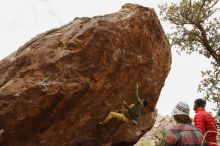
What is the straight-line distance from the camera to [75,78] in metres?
14.3

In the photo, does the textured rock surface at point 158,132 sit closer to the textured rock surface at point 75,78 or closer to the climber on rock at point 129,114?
the climber on rock at point 129,114

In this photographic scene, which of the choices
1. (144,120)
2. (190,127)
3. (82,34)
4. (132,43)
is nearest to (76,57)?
(82,34)

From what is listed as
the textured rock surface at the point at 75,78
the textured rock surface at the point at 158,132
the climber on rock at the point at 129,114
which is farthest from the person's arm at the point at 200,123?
the textured rock surface at the point at 158,132

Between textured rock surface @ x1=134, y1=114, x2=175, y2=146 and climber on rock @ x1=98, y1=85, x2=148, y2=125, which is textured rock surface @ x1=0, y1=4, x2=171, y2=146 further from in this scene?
textured rock surface @ x1=134, y1=114, x2=175, y2=146

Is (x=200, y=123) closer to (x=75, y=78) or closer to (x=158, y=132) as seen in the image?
(x=75, y=78)

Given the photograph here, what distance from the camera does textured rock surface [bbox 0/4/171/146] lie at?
1391 centimetres

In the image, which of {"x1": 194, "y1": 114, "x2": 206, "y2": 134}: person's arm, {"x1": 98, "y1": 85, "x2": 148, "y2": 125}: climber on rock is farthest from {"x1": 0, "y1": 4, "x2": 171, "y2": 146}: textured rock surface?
{"x1": 194, "y1": 114, "x2": 206, "y2": 134}: person's arm

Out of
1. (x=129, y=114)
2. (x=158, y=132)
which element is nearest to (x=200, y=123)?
(x=129, y=114)

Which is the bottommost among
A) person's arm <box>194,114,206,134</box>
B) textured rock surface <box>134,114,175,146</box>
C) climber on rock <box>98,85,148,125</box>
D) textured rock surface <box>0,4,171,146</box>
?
textured rock surface <box>134,114,175,146</box>

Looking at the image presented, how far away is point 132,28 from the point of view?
15969mm

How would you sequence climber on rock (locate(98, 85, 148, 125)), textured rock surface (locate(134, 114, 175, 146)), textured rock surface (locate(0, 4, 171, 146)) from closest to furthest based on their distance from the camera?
1. textured rock surface (locate(0, 4, 171, 146))
2. climber on rock (locate(98, 85, 148, 125))
3. textured rock surface (locate(134, 114, 175, 146))

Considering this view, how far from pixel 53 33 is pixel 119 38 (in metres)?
2.80

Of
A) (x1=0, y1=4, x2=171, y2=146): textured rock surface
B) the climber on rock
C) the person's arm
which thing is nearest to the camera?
the person's arm

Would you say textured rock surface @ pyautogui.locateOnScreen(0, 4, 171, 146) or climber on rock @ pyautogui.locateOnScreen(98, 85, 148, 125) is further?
climber on rock @ pyautogui.locateOnScreen(98, 85, 148, 125)
